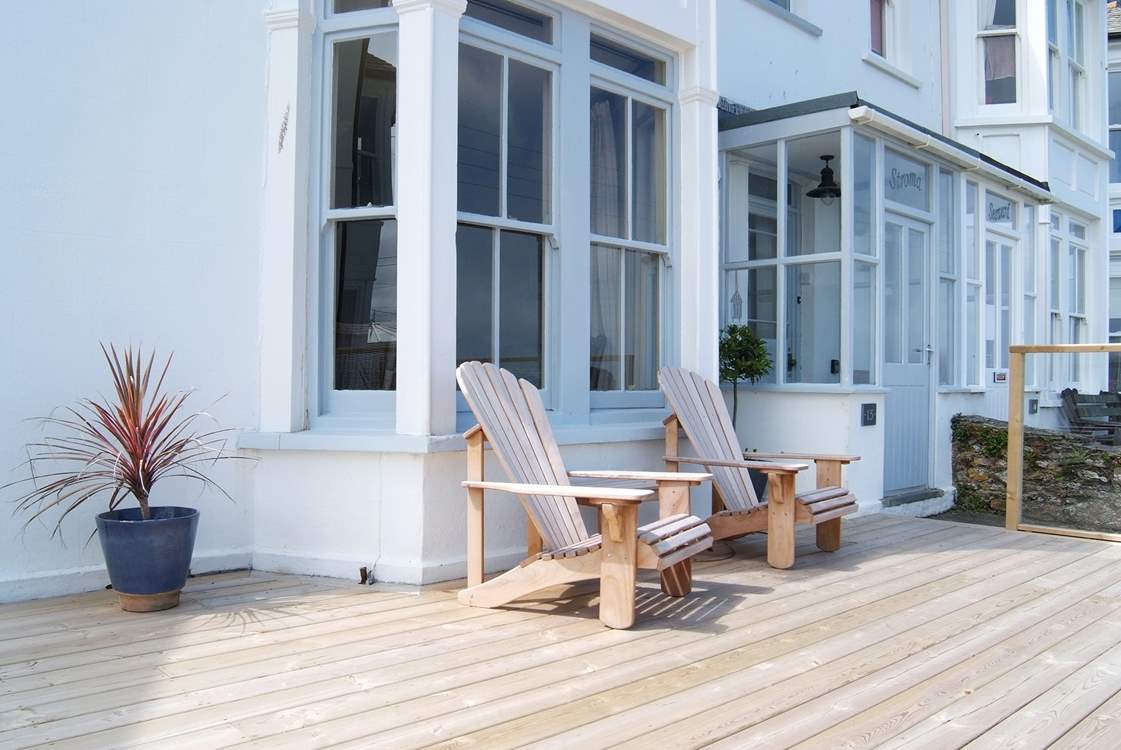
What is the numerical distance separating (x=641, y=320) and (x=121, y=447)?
2717 mm

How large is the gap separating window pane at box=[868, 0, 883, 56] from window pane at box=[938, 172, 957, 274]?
2.43 m

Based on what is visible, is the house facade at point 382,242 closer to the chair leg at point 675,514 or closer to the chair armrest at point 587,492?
the chair armrest at point 587,492

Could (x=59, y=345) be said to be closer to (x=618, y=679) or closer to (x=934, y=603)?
(x=618, y=679)

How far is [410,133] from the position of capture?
3.95m

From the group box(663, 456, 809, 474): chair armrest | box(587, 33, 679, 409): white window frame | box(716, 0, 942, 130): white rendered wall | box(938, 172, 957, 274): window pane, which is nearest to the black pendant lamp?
box(716, 0, 942, 130): white rendered wall

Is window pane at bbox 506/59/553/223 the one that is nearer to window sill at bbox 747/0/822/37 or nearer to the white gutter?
the white gutter

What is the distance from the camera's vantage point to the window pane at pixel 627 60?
4859 millimetres

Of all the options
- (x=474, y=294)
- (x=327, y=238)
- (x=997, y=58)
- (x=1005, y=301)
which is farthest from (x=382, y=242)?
(x=997, y=58)

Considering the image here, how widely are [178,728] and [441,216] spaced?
2337 millimetres

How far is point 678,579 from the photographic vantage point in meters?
3.69

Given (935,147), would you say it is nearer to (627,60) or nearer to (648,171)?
(648,171)

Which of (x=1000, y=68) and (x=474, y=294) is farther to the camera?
(x=1000, y=68)

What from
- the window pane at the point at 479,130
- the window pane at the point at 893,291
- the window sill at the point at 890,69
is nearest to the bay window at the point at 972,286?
the window pane at the point at 893,291

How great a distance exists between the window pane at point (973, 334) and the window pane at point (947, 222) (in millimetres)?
455
